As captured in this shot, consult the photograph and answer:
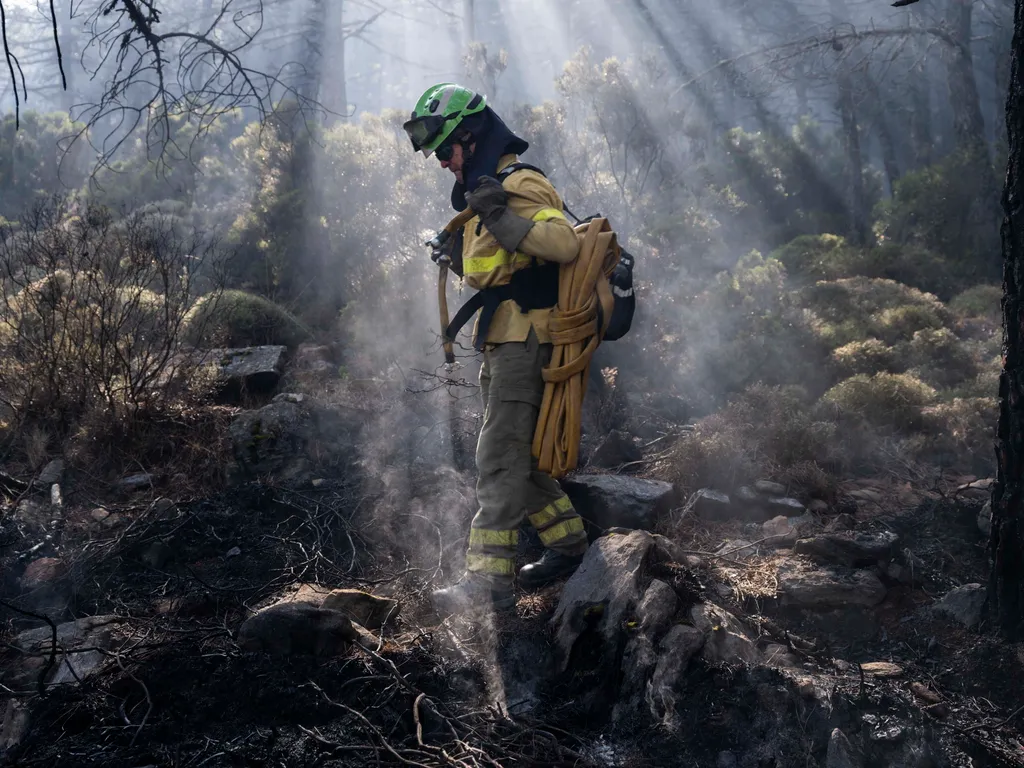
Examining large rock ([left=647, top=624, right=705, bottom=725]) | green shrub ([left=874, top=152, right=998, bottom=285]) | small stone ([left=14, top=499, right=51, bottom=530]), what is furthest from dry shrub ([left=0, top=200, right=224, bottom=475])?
green shrub ([left=874, top=152, right=998, bottom=285])

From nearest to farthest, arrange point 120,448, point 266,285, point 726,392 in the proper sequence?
point 120,448, point 726,392, point 266,285

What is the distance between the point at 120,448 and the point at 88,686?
126 inches

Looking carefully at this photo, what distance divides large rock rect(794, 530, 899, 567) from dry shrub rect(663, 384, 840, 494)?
1324 millimetres

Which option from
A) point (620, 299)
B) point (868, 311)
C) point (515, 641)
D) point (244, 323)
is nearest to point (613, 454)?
point (620, 299)

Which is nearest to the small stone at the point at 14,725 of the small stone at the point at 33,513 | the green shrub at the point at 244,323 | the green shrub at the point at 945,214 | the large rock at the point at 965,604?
the small stone at the point at 33,513

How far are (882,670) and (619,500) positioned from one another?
1.75 metres

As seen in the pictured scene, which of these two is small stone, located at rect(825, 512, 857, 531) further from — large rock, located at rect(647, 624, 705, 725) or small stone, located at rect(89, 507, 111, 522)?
small stone, located at rect(89, 507, 111, 522)

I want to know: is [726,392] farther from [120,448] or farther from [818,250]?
[120,448]

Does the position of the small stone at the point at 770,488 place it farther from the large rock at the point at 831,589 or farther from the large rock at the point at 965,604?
the large rock at the point at 965,604

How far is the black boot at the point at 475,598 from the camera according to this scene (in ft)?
11.3

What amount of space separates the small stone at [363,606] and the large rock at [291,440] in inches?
82.9

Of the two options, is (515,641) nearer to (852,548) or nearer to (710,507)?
(852,548)

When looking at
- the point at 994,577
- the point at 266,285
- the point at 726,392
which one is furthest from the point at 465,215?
the point at 266,285

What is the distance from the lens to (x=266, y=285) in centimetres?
1066
